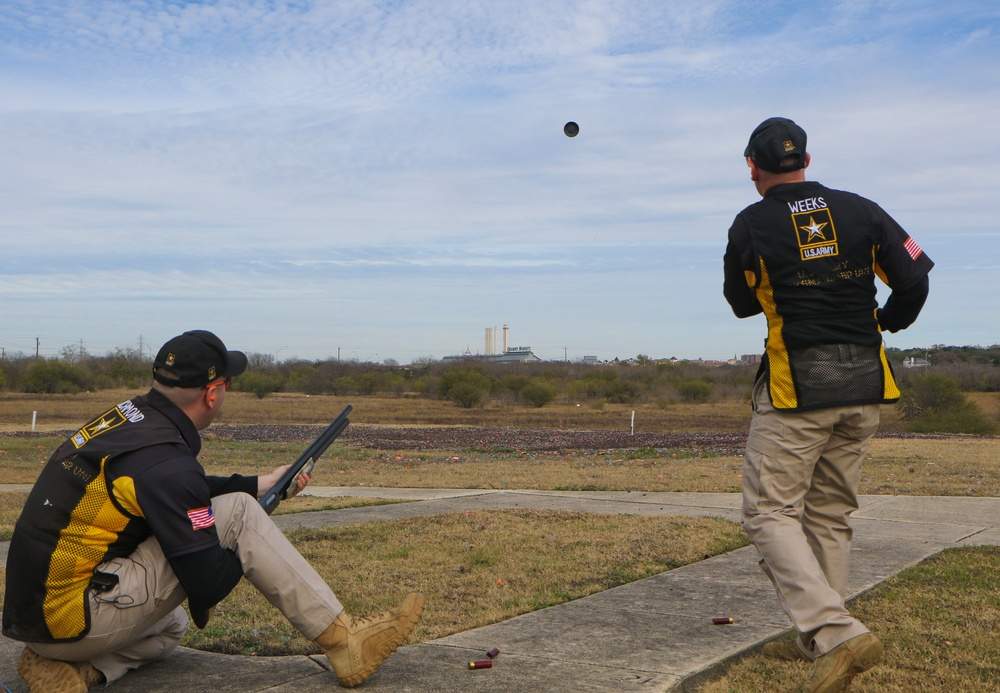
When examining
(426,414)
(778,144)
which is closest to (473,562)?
(778,144)

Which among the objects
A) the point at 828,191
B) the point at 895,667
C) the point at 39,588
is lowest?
the point at 895,667

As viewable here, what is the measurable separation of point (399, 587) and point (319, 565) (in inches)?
32.6

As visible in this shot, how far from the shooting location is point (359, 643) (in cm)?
353

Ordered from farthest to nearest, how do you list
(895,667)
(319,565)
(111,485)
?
1. (319,565)
2. (895,667)
3. (111,485)

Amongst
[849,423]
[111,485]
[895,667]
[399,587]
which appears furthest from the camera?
[399,587]

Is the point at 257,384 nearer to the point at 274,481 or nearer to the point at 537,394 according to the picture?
the point at 537,394

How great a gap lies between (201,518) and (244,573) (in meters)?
0.33

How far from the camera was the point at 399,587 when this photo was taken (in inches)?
210

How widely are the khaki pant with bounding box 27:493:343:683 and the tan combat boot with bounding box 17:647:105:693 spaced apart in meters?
0.04

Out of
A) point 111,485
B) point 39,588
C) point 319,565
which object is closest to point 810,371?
point 111,485

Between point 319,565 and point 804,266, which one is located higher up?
point 804,266

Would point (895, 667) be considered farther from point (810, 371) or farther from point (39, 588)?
point (39, 588)

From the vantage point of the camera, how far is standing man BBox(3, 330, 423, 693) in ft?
10.6

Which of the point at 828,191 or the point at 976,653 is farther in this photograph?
the point at 976,653
